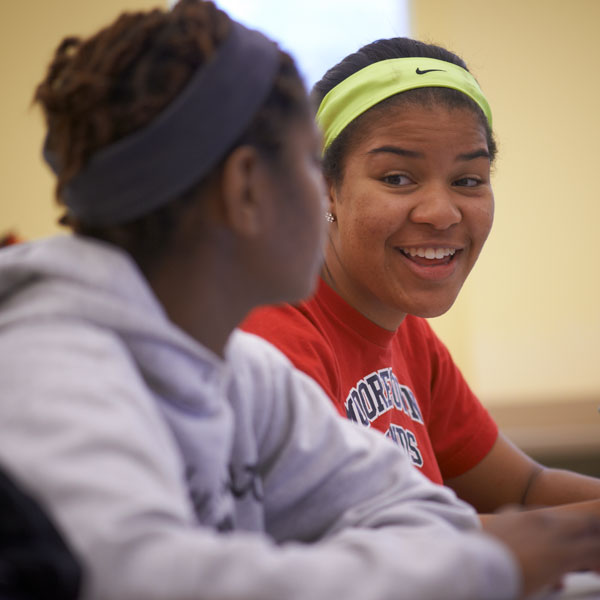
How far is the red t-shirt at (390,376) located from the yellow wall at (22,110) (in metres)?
2.41

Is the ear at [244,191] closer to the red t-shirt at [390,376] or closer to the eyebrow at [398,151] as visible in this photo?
the red t-shirt at [390,376]

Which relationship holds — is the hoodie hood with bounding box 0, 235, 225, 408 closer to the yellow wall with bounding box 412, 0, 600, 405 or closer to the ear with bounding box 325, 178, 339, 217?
the ear with bounding box 325, 178, 339, 217

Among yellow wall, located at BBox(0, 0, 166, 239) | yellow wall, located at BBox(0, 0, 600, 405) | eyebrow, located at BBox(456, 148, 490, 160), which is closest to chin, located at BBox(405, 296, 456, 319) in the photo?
eyebrow, located at BBox(456, 148, 490, 160)

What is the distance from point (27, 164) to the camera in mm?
3561

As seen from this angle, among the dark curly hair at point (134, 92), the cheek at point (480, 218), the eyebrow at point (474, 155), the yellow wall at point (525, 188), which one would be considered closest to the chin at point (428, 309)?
the cheek at point (480, 218)

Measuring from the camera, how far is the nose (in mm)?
1334

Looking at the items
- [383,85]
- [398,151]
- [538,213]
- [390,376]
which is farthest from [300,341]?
[538,213]

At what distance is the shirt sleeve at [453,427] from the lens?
1.57 metres

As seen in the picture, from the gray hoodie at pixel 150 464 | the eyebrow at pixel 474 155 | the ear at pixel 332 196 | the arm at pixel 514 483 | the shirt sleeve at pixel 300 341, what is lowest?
the arm at pixel 514 483

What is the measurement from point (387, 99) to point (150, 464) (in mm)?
954

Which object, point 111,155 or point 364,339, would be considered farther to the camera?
point 364,339

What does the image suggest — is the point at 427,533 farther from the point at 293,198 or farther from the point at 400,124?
the point at 400,124

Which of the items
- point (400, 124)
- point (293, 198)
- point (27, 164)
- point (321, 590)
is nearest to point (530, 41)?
point (27, 164)

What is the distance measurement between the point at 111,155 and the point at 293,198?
0.18 metres
